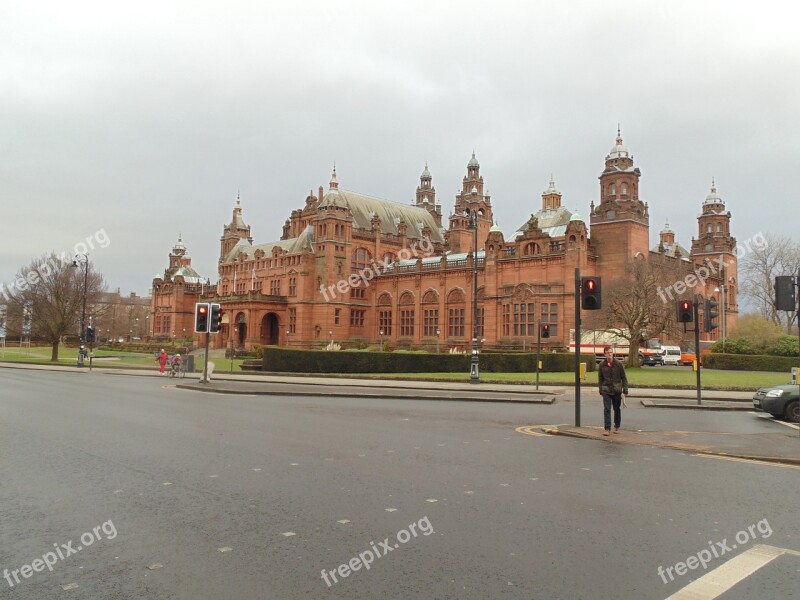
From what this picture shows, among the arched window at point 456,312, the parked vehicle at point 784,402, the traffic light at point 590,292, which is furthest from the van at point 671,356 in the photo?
the traffic light at point 590,292

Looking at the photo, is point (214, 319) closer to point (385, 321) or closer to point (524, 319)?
point (524, 319)

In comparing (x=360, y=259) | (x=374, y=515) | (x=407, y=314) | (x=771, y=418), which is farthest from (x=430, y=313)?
(x=374, y=515)

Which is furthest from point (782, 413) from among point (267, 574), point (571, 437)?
point (267, 574)

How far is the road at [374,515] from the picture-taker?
5.10 m

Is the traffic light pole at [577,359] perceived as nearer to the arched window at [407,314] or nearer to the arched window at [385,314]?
the arched window at [407,314]

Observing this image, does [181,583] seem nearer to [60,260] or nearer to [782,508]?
[782,508]

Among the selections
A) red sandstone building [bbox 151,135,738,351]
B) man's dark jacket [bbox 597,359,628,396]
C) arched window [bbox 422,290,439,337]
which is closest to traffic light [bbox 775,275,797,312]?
man's dark jacket [bbox 597,359,628,396]

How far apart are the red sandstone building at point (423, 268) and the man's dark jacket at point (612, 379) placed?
33155 millimetres

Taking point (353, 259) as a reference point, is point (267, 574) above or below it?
below

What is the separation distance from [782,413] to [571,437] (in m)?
8.00

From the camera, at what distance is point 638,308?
136 feet

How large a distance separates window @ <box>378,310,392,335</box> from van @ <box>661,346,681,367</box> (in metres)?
29.4

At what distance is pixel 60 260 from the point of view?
61062 millimetres

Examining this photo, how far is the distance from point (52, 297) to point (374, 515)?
202 ft
